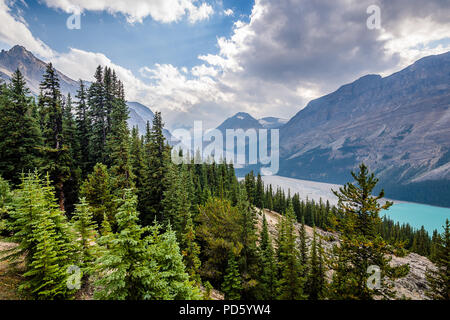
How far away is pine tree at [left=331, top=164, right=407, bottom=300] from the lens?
11750 millimetres

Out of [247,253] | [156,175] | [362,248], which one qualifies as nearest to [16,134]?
[156,175]

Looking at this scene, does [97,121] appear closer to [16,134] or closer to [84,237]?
[16,134]

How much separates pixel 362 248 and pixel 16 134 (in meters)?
37.1

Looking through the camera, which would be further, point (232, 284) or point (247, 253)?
point (247, 253)

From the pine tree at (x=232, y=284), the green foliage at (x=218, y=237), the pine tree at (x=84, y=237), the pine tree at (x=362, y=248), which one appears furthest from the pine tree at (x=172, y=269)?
the green foliage at (x=218, y=237)

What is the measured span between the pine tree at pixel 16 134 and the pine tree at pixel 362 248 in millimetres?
31829

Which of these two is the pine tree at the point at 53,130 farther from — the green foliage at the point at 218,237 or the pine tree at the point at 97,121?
the green foliage at the point at 218,237

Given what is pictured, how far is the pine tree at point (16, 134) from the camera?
76.6ft

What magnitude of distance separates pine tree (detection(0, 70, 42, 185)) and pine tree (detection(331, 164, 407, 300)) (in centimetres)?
3183

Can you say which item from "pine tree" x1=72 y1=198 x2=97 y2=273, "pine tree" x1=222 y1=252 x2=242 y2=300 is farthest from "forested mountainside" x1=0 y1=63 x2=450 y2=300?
"pine tree" x1=222 y1=252 x2=242 y2=300

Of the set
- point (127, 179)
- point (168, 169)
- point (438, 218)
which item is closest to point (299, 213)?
point (168, 169)

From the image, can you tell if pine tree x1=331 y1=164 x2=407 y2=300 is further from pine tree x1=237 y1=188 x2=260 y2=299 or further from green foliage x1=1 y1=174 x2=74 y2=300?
green foliage x1=1 y1=174 x2=74 y2=300

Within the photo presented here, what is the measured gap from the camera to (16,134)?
23.5 m
